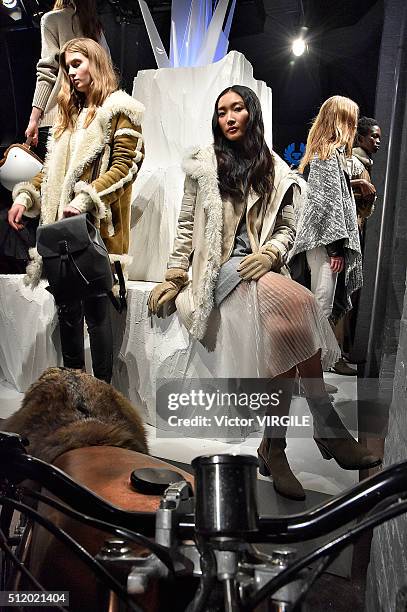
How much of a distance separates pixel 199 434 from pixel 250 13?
3.10 feet

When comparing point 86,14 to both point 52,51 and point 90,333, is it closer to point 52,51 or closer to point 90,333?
point 52,51

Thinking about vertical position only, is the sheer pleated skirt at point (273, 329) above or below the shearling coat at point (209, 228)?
below

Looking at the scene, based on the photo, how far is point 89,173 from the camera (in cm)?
160

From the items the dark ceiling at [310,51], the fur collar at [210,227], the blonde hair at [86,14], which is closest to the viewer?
the dark ceiling at [310,51]

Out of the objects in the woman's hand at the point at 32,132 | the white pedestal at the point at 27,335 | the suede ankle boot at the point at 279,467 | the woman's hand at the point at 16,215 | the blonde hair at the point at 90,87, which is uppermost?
the blonde hair at the point at 90,87

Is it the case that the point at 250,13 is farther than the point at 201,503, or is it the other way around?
the point at 250,13

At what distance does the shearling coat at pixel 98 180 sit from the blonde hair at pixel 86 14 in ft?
0.55

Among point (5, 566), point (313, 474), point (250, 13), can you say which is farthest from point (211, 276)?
point (5, 566)

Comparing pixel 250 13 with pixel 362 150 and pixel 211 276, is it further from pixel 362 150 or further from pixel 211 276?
pixel 211 276

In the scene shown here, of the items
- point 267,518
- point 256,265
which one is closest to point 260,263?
point 256,265

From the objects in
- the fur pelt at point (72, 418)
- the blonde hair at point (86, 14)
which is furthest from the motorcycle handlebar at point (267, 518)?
the blonde hair at point (86, 14)

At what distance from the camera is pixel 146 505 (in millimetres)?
757

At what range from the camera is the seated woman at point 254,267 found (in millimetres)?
1285

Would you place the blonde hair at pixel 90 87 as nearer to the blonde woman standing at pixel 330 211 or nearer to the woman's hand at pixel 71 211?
the woman's hand at pixel 71 211
